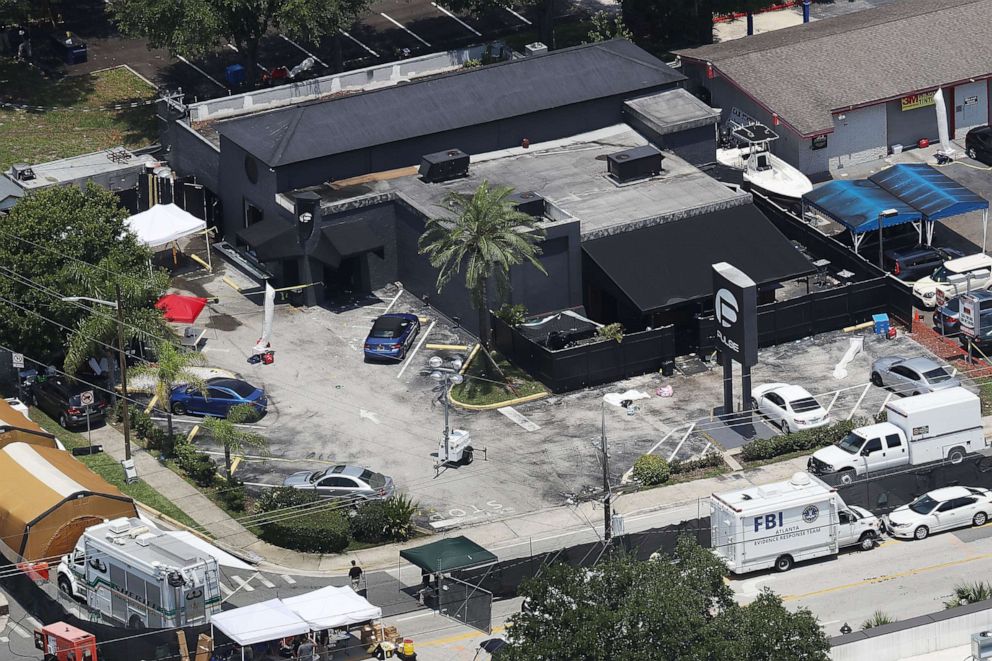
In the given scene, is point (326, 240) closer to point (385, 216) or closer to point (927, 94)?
point (385, 216)

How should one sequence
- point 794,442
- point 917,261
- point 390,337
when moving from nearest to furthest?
1. point 794,442
2. point 390,337
3. point 917,261

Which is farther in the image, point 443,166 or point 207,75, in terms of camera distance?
point 207,75

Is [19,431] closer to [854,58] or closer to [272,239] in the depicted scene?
[272,239]

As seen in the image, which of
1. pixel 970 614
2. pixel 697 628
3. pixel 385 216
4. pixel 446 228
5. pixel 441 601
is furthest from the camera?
pixel 385 216

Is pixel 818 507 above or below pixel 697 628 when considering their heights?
below

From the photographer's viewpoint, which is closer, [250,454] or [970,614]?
[970,614]

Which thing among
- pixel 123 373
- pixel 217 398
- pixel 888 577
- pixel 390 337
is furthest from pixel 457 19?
pixel 888 577

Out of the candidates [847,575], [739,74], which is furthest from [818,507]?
[739,74]

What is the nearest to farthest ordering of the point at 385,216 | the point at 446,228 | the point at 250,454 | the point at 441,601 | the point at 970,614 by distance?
the point at 970,614 < the point at 441,601 < the point at 250,454 < the point at 446,228 < the point at 385,216
